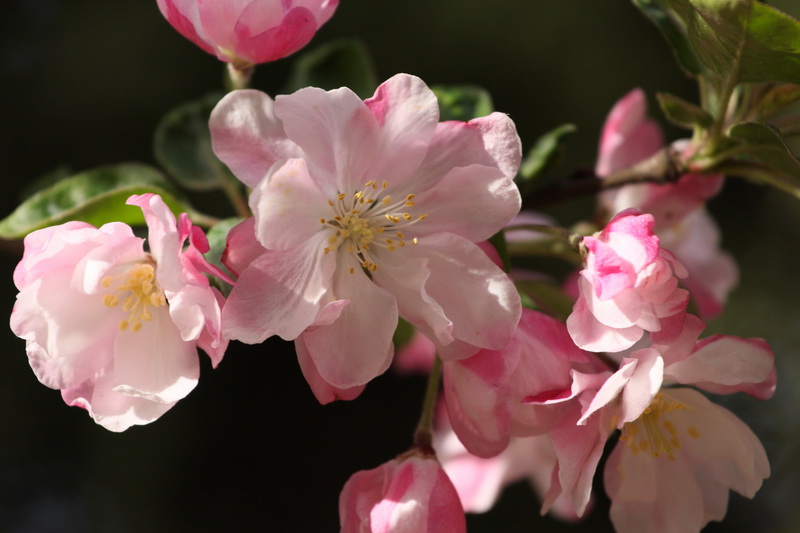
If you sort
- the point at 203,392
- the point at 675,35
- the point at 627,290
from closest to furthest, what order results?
the point at 627,290 → the point at 675,35 → the point at 203,392

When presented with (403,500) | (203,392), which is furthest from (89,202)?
(203,392)

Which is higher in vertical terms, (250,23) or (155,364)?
(250,23)

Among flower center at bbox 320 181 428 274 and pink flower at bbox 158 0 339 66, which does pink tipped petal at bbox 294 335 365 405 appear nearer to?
flower center at bbox 320 181 428 274

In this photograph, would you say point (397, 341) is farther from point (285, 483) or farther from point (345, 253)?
point (285, 483)

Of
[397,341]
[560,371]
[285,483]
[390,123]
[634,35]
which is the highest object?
[390,123]

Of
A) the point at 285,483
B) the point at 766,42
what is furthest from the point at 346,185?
the point at 285,483

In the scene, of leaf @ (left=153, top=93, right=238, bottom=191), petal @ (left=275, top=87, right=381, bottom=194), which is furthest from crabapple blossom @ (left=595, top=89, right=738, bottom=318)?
leaf @ (left=153, top=93, right=238, bottom=191)

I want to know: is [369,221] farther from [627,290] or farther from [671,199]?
[671,199]
